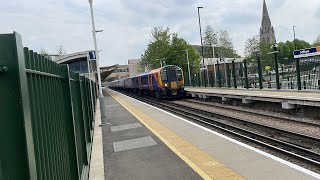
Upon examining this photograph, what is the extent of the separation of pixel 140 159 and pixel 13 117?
7033 millimetres

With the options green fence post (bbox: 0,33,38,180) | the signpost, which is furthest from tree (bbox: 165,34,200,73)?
green fence post (bbox: 0,33,38,180)

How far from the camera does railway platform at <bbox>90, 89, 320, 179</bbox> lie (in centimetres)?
693

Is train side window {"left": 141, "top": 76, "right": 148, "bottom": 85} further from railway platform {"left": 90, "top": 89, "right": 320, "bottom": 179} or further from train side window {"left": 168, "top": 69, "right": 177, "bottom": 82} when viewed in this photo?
railway platform {"left": 90, "top": 89, "right": 320, "bottom": 179}

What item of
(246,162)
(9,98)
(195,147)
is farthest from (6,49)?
(195,147)

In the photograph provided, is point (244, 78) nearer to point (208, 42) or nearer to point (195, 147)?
point (195, 147)

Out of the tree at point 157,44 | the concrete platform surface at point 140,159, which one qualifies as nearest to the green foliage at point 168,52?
the tree at point 157,44

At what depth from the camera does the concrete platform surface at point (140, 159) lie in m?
7.41

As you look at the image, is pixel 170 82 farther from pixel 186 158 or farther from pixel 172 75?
pixel 186 158

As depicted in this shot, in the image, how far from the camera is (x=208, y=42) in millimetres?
82500

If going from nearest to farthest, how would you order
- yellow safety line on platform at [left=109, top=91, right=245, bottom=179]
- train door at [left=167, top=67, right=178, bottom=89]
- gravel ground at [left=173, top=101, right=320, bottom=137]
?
1. yellow safety line on platform at [left=109, top=91, right=245, bottom=179]
2. gravel ground at [left=173, top=101, right=320, bottom=137]
3. train door at [left=167, top=67, right=178, bottom=89]

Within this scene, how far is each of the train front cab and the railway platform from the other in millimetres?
20185

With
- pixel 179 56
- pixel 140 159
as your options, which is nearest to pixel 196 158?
pixel 140 159

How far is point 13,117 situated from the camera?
6.55ft

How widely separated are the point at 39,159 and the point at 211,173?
4955 millimetres
